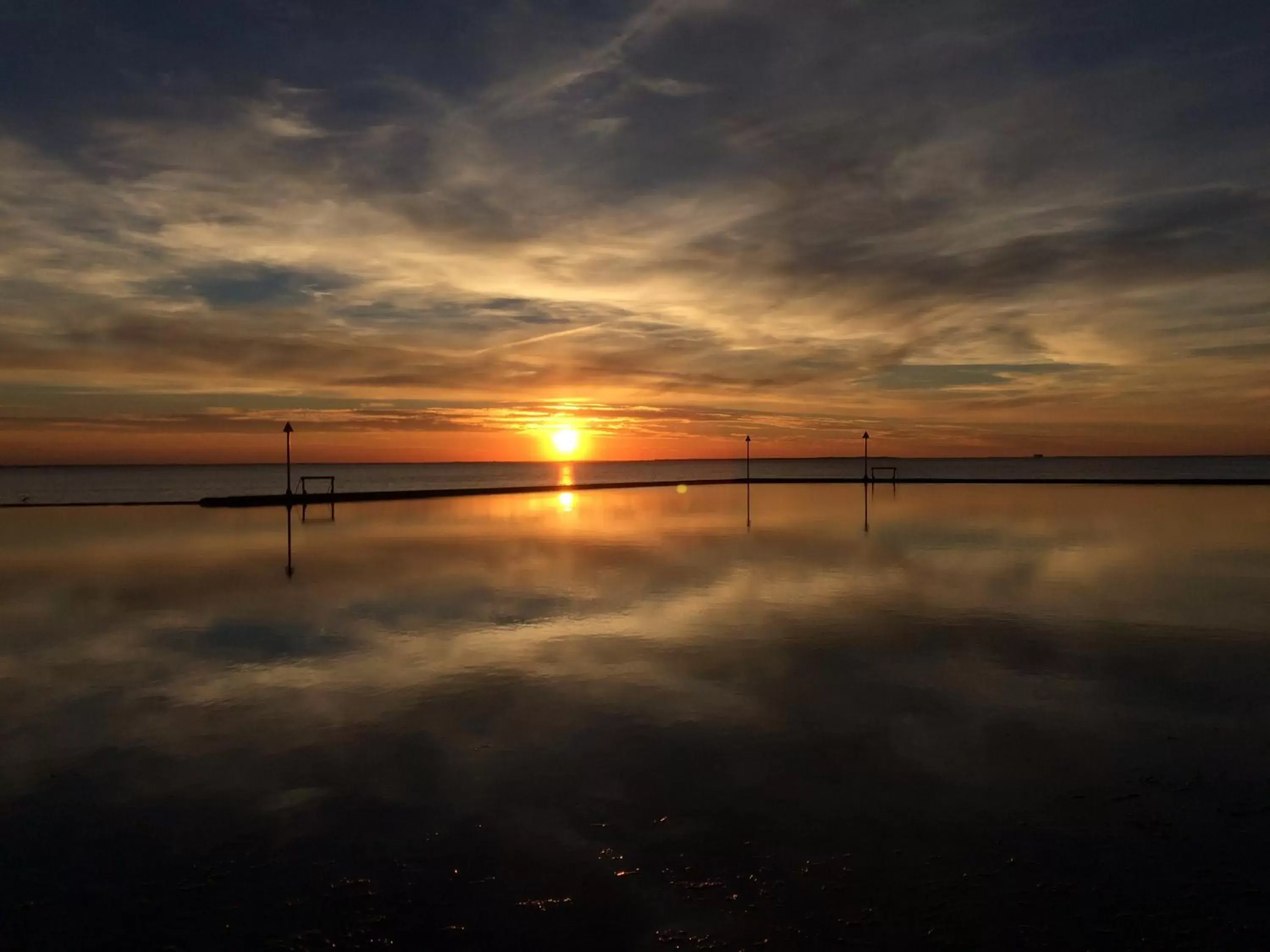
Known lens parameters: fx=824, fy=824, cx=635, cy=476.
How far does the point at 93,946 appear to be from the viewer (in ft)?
19.4

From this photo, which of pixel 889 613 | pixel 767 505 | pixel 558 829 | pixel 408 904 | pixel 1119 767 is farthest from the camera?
pixel 767 505

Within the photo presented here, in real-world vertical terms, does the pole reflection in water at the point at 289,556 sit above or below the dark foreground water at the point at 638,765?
above

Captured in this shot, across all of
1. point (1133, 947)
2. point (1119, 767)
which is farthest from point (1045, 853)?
point (1119, 767)

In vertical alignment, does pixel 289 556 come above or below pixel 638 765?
above

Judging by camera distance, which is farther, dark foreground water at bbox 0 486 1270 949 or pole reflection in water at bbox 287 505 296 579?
pole reflection in water at bbox 287 505 296 579

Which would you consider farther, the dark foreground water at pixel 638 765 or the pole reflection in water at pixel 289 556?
the pole reflection in water at pixel 289 556

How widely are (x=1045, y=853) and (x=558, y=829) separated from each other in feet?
13.9

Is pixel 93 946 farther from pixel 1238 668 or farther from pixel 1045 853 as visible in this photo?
pixel 1238 668

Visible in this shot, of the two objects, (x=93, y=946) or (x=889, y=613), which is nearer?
(x=93, y=946)

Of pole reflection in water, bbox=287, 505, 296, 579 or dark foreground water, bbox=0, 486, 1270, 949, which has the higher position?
pole reflection in water, bbox=287, 505, 296, 579

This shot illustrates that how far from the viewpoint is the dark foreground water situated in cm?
630

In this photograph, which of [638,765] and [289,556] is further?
[289,556]

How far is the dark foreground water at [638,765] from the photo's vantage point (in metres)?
6.30

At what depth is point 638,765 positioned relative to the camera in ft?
29.7
